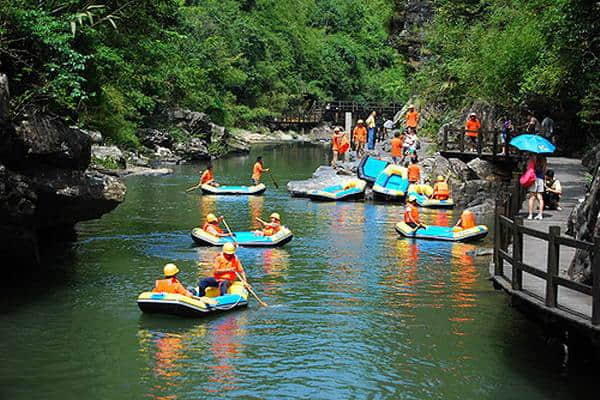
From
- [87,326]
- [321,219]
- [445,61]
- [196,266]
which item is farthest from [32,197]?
[445,61]

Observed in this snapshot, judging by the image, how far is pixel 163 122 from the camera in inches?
1799

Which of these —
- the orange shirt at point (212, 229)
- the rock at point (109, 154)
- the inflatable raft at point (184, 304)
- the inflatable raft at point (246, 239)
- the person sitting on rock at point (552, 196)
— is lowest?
the inflatable raft at point (184, 304)

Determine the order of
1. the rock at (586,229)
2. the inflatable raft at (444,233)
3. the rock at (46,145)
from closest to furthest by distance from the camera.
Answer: the rock at (586,229)
the rock at (46,145)
the inflatable raft at (444,233)

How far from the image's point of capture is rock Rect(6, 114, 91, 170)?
1441cm

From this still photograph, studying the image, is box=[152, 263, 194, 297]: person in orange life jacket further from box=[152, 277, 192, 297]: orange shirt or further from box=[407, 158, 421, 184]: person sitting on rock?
box=[407, 158, 421, 184]: person sitting on rock

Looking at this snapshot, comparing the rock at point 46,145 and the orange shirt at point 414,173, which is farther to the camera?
the orange shirt at point 414,173

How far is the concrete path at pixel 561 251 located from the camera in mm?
10031

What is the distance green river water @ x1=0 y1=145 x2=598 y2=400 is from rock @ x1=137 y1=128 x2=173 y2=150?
2315 cm

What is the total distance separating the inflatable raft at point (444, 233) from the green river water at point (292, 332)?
242mm

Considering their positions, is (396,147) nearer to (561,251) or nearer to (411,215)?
(411,215)

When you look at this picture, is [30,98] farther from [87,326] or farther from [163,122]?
[163,122]

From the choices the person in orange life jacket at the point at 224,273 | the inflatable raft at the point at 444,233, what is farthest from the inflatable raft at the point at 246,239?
the person in orange life jacket at the point at 224,273

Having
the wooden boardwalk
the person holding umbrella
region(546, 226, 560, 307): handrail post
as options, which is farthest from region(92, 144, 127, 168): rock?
region(546, 226, 560, 307): handrail post

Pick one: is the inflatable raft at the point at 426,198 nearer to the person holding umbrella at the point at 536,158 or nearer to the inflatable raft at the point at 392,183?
the inflatable raft at the point at 392,183
